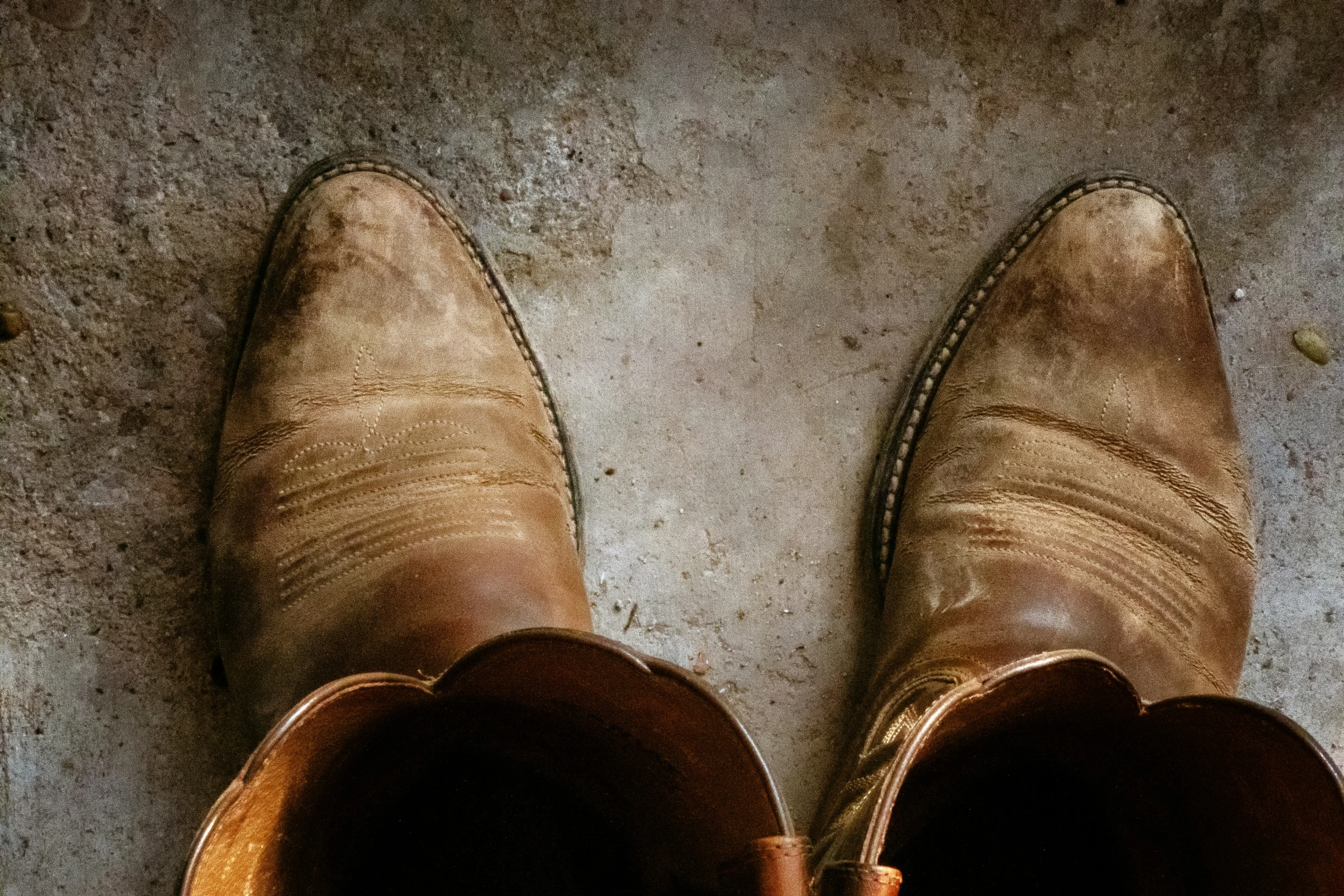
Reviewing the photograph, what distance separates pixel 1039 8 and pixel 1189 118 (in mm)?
222

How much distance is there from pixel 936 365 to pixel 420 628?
2.17 feet

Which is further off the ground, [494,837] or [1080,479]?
[1080,479]

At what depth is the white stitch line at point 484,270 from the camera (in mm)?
1254

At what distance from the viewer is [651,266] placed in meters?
1.33

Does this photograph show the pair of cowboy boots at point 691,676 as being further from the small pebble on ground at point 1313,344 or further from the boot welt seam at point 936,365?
the small pebble on ground at point 1313,344

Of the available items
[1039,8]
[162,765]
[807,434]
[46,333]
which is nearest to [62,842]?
[162,765]

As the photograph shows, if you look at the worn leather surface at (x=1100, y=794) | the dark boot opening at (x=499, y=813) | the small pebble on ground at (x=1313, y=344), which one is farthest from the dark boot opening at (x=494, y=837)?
the small pebble on ground at (x=1313, y=344)

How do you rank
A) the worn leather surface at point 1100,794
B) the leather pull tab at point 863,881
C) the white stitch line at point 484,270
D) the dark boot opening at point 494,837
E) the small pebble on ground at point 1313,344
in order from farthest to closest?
Result: the small pebble on ground at point 1313,344, the white stitch line at point 484,270, the dark boot opening at point 494,837, the worn leather surface at point 1100,794, the leather pull tab at point 863,881

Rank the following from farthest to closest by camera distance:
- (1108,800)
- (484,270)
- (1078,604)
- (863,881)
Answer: (484,270) → (1078,604) → (1108,800) → (863,881)

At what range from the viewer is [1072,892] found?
957mm

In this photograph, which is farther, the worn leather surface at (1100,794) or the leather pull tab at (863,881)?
the worn leather surface at (1100,794)

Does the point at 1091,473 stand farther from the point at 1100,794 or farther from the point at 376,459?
the point at 376,459

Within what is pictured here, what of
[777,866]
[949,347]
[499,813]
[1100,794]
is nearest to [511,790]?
[499,813]

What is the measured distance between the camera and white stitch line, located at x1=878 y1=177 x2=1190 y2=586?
1.31m
